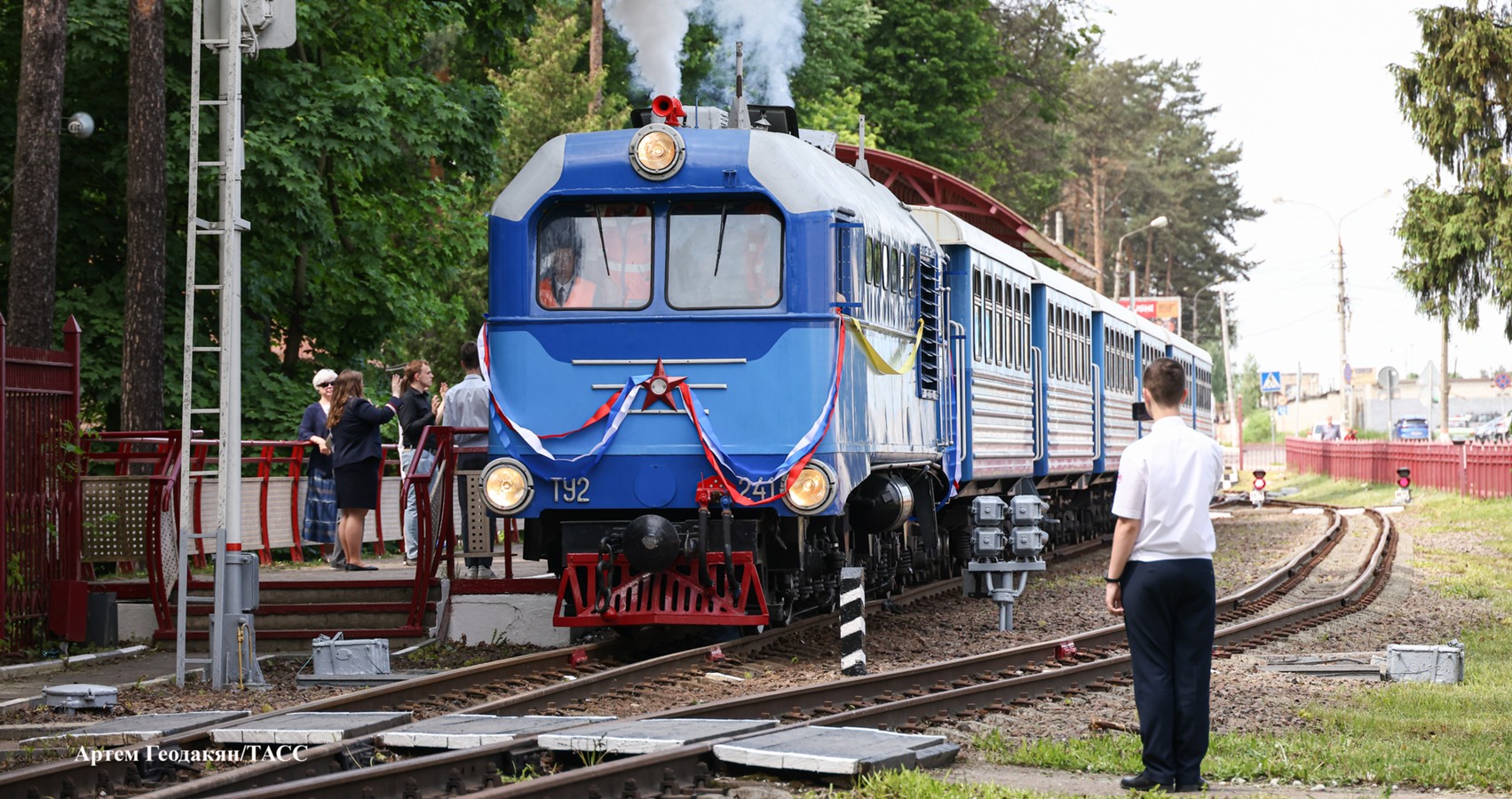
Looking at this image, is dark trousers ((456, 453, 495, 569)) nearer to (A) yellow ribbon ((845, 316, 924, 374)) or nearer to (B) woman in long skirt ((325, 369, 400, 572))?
(B) woman in long skirt ((325, 369, 400, 572))

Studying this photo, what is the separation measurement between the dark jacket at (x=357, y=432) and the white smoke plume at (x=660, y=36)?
4.33 metres

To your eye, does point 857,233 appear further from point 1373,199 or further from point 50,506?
point 1373,199

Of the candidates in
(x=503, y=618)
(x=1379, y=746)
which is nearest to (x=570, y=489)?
(x=503, y=618)

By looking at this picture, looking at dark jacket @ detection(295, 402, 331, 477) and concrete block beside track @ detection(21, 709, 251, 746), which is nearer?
concrete block beside track @ detection(21, 709, 251, 746)

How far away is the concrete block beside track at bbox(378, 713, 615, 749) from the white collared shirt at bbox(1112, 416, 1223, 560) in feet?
8.22

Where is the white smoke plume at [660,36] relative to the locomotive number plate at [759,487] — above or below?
above

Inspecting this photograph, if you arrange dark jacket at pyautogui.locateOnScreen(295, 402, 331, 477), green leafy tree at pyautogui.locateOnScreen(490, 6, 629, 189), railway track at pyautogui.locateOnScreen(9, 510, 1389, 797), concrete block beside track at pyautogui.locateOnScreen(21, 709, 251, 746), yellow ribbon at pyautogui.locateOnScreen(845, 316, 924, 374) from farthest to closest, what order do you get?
green leafy tree at pyautogui.locateOnScreen(490, 6, 629, 189), dark jacket at pyautogui.locateOnScreen(295, 402, 331, 477), yellow ribbon at pyautogui.locateOnScreen(845, 316, 924, 374), concrete block beside track at pyautogui.locateOnScreen(21, 709, 251, 746), railway track at pyautogui.locateOnScreen(9, 510, 1389, 797)

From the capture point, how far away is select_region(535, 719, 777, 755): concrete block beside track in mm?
7375

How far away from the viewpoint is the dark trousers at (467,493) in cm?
1404

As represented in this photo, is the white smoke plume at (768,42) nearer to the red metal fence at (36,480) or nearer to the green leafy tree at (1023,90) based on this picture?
the red metal fence at (36,480)

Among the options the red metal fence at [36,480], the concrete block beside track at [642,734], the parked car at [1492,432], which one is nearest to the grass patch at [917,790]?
the concrete block beside track at [642,734]

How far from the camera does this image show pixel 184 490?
11.1m

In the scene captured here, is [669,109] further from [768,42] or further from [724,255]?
[768,42]

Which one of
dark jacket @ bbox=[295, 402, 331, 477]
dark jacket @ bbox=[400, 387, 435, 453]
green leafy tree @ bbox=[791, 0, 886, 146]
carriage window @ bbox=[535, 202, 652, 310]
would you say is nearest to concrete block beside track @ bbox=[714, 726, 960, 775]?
carriage window @ bbox=[535, 202, 652, 310]
